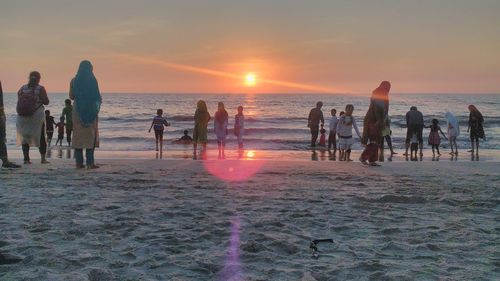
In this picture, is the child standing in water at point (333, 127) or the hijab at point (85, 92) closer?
the hijab at point (85, 92)

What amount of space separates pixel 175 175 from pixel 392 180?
422 cm

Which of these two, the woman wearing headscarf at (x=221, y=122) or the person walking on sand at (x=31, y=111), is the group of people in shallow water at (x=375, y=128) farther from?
the person walking on sand at (x=31, y=111)

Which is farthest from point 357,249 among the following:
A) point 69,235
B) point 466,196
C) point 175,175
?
point 175,175

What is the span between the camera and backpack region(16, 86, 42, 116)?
9.30 m

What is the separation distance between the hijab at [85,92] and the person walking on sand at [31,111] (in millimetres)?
879

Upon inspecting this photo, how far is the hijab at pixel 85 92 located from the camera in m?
8.93

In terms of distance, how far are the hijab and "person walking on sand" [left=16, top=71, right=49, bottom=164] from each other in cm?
88

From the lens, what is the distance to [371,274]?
3.40 m

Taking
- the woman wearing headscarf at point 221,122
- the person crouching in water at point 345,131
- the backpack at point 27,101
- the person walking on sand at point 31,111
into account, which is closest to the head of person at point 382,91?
the person crouching in water at point 345,131

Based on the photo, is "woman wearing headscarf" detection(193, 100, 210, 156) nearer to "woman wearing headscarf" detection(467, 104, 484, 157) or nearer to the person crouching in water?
the person crouching in water

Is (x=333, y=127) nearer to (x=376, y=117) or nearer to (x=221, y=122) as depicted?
(x=221, y=122)

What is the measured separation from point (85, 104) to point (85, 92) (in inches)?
9.5

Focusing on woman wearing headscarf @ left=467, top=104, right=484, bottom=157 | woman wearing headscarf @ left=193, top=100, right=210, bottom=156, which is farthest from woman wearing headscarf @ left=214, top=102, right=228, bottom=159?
woman wearing headscarf @ left=467, top=104, right=484, bottom=157

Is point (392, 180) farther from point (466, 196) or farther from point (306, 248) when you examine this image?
point (306, 248)
